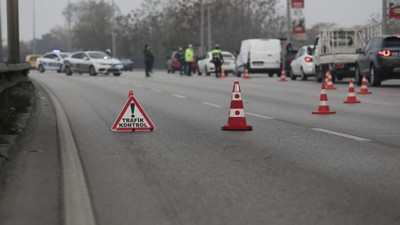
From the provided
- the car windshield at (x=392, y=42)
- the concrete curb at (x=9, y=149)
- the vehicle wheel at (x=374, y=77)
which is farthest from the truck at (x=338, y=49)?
the concrete curb at (x=9, y=149)

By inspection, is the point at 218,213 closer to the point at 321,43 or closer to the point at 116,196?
the point at 116,196

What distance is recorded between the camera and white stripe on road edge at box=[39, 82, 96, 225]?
5683mm

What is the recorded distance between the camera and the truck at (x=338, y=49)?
3066cm

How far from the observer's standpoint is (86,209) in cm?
596

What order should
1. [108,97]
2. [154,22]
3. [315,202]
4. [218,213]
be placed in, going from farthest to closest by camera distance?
[154,22] → [108,97] → [315,202] → [218,213]

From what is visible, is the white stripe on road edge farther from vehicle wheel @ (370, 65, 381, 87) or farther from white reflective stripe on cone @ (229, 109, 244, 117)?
vehicle wheel @ (370, 65, 381, 87)

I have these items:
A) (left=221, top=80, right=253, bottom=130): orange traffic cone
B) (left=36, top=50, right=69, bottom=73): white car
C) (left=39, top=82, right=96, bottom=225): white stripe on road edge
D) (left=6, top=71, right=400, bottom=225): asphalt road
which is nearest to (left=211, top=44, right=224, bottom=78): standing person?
(left=36, top=50, right=69, bottom=73): white car

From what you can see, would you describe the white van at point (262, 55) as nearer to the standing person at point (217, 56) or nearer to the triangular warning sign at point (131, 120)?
the standing person at point (217, 56)

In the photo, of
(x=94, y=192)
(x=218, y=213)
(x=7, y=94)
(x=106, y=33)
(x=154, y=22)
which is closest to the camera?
(x=218, y=213)

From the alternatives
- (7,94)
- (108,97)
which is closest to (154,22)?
(108,97)

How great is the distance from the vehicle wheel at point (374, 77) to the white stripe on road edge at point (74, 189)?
55.0 ft

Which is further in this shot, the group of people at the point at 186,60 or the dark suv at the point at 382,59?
the group of people at the point at 186,60

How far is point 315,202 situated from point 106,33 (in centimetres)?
10257

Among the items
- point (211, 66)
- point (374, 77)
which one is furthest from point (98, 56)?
point (374, 77)
